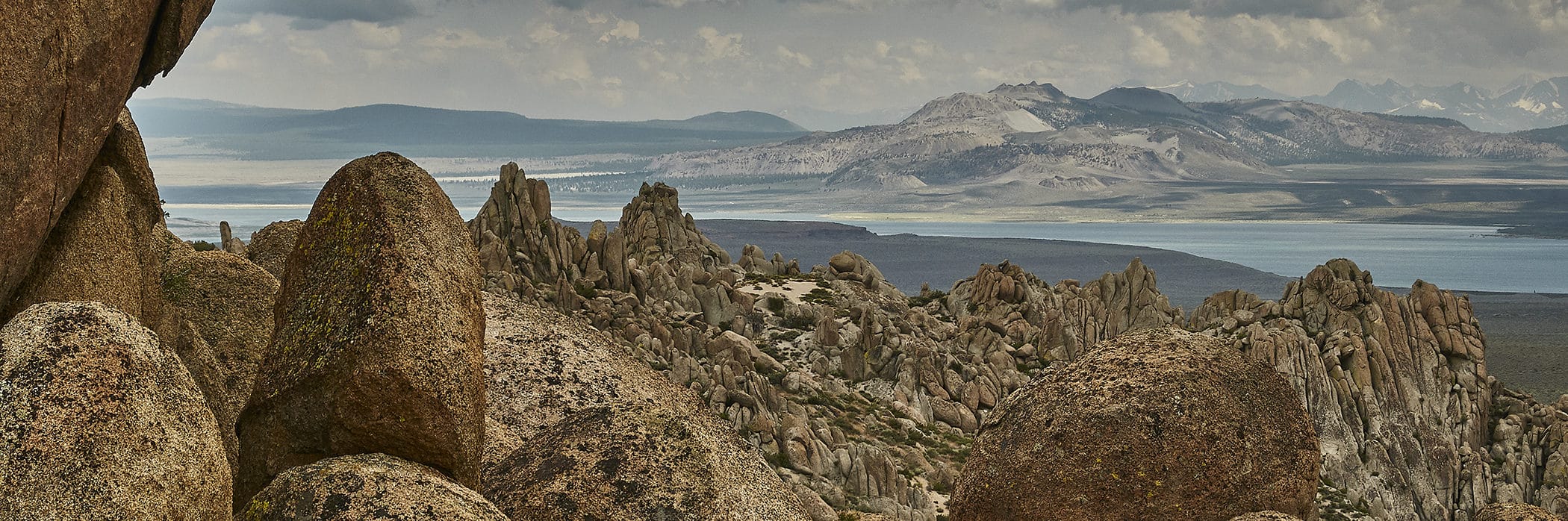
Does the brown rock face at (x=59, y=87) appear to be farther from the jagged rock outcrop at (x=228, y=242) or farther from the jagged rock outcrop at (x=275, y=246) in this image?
the jagged rock outcrop at (x=228, y=242)

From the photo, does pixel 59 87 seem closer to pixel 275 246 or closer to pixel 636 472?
pixel 636 472

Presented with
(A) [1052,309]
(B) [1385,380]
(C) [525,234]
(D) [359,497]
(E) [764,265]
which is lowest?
(B) [1385,380]

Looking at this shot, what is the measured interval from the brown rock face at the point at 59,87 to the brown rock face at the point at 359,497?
5372 mm

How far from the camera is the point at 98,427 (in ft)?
39.0

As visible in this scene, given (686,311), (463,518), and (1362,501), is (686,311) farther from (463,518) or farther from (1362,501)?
(463,518)

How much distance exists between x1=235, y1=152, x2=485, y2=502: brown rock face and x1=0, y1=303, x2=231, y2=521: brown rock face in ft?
7.92

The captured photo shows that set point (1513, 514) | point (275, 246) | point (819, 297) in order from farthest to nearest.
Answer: point (819, 297) → point (275, 246) → point (1513, 514)

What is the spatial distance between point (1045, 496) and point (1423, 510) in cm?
10285

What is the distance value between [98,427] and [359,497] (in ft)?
9.10

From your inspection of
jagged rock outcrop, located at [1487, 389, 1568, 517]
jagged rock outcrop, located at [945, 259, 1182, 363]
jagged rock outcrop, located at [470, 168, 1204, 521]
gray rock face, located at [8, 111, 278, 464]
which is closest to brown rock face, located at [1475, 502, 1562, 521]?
gray rock face, located at [8, 111, 278, 464]

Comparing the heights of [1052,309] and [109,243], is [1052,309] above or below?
below

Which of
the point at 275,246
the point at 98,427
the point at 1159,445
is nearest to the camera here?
the point at 98,427

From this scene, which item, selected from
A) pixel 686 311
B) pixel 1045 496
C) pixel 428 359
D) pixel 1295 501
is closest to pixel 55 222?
pixel 428 359

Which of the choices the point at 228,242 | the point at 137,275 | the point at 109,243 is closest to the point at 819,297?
the point at 228,242
